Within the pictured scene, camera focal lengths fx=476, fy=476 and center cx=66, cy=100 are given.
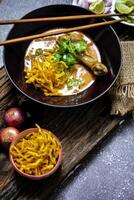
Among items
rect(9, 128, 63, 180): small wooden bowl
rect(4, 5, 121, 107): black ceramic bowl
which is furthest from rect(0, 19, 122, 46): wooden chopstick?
Answer: rect(9, 128, 63, 180): small wooden bowl

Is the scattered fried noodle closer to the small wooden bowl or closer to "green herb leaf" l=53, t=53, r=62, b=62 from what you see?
the small wooden bowl

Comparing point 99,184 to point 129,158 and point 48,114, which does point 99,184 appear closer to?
point 129,158

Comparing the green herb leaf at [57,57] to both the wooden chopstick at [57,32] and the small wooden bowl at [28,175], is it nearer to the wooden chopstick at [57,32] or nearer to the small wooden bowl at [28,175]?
the wooden chopstick at [57,32]

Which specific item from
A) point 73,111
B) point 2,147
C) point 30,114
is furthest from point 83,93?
point 2,147

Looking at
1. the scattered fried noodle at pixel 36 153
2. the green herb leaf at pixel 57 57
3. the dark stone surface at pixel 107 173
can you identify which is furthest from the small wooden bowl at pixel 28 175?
the green herb leaf at pixel 57 57

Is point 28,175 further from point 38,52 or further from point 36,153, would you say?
point 38,52

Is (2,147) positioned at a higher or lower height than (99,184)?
higher
